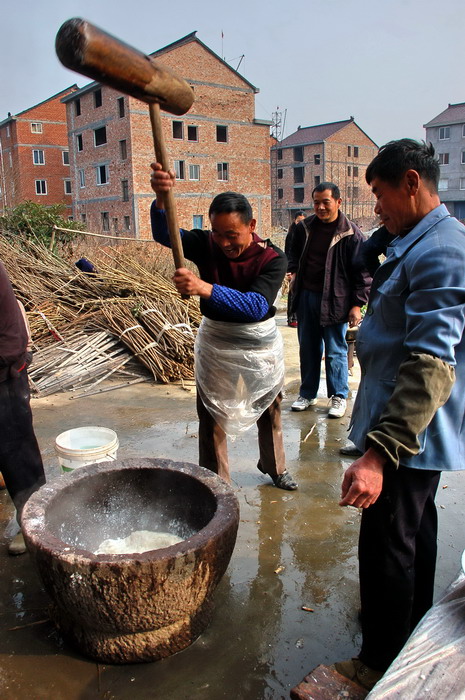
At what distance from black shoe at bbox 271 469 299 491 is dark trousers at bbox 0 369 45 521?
1478 millimetres

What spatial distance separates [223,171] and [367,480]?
93.9ft

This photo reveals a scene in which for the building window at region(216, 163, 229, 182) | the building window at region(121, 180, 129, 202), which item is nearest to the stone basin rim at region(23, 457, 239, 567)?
the building window at region(121, 180, 129, 202)

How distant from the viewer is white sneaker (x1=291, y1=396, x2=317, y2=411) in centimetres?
466

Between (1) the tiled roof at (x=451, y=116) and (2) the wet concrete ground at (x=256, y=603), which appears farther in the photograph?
(1) the tiled roof at (x=451, y=116)

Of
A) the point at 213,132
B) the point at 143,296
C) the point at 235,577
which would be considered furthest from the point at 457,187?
the point at 235,577

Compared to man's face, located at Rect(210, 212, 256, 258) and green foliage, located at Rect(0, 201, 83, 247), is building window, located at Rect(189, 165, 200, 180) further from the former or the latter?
man's face, located at Rect(210, 212, 256, 258)

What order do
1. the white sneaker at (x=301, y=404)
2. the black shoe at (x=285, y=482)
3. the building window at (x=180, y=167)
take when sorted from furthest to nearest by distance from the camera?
the building window at (x=180, y=167) → the white sneaker at (x=301, y=404) → the black shoe at (x=285, y=482)

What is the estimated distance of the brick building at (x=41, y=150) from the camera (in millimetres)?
34562

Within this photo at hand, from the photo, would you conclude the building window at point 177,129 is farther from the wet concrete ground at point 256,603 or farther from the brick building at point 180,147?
the wet concrete ground at point 256,603

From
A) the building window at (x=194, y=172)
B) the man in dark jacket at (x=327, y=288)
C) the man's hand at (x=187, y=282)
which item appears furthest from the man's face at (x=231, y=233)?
the building window at (x=194, y=172)

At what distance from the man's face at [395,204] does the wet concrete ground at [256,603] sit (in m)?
1.67

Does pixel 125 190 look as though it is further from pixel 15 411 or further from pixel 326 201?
pixel 15 411

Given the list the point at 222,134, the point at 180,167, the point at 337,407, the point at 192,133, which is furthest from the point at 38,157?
the point at 337,407

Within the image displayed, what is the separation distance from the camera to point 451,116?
4328cm
